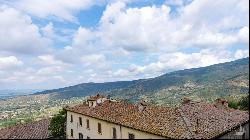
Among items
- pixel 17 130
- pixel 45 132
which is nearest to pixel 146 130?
pixel 45 132

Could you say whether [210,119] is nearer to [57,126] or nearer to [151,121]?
[151,121]

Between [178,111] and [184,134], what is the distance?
9.78 m

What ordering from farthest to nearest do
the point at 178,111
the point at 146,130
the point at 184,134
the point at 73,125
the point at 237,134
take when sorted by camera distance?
the point at 73,125
the point at 178,111
the point at 237,134
the point at 146,130
the point at 184,134

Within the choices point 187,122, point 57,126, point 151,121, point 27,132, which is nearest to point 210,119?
point 187,122

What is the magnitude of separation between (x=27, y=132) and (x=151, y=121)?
1299 inches

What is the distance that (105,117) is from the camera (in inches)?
1700

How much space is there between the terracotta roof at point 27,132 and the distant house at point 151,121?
320 inches

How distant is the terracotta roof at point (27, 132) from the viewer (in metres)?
57.7

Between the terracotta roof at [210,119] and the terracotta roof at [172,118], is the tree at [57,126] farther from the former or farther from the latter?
the terracotta roof at [210,119]

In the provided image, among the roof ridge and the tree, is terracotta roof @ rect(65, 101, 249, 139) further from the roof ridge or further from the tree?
the tree

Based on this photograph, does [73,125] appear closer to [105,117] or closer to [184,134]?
[105,117]

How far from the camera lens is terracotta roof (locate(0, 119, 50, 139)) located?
5772 cm

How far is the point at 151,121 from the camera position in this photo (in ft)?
126

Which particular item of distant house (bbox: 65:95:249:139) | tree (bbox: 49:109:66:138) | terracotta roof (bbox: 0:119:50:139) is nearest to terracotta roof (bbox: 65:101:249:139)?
distant house (bbox: 65:95:249:139)
